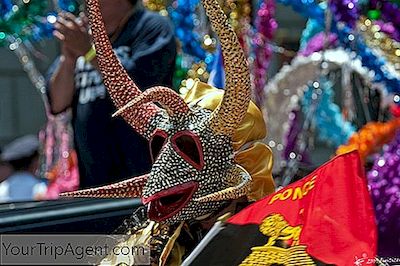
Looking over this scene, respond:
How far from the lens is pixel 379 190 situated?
154 inches

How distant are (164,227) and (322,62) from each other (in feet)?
9.83

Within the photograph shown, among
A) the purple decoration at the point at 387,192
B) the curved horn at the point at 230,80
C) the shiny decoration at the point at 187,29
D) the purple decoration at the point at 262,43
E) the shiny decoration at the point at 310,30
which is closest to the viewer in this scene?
the curved horn at the point at 230,80

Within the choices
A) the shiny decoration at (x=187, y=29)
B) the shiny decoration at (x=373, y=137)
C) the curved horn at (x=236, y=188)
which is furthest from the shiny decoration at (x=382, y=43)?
the curved horn at (x=236, y=188)

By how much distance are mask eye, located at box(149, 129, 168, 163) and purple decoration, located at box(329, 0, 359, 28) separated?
2547mm

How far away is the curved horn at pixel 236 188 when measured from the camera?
2.34 metres

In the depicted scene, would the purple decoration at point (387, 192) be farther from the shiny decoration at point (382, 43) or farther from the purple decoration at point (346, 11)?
the purple decoration at point (346, 11)

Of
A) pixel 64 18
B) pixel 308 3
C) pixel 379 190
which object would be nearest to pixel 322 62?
pixel 308 3

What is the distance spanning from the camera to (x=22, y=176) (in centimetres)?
513

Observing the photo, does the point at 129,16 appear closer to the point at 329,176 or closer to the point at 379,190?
the point at 379,190

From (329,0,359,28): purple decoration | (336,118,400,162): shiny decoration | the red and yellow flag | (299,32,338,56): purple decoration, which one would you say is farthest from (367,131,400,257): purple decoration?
(299,32,338,56): purple decoration

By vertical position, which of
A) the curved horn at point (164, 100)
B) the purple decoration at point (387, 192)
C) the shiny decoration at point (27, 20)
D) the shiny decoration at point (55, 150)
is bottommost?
the shiny decoration at point (55, 150)

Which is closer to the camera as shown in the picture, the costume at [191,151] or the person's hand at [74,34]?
the costume at [191,151]

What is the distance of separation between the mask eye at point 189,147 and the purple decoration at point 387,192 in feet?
3.67

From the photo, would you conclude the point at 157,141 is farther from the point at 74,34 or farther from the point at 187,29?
the point at 187,29
